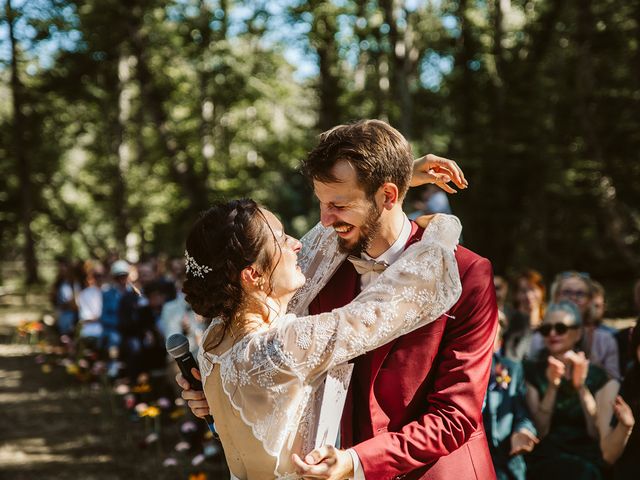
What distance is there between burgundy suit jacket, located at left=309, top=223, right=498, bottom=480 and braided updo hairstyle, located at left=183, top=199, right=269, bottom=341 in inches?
17.6

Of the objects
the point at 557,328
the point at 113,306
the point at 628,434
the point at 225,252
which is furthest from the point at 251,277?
the point at 113,306

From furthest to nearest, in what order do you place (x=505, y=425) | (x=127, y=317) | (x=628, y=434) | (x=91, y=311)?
(x=91, y=311)
(x=127, y=317)
(x=505, y=425)
(x=628, y=434)

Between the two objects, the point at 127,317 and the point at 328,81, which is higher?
the point at 328,81

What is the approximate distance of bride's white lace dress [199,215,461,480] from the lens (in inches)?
71.7

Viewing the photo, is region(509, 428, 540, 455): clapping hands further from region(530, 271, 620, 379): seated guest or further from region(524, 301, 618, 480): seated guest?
region(530, 271, 620, 379): seated guest

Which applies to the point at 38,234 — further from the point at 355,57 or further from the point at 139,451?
the point at 139,451

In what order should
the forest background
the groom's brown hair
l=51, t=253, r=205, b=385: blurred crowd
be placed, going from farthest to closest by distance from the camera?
the forest background < l=51, t=253, r=205, b=385: blurred crowd < the groom's brown hair

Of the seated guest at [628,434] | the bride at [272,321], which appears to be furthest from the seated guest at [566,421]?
the bride at [272,321]

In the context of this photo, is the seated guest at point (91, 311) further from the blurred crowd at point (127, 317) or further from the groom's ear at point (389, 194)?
the groom's ear at point (389, 194)

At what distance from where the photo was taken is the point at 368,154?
2.06 metres

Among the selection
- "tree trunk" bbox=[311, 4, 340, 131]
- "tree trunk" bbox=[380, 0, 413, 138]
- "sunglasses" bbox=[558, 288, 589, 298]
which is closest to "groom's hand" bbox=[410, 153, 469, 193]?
"sunglasses" bbox=[558, 288, 589, 298]

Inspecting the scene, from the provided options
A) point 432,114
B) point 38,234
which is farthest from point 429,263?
point 38,234

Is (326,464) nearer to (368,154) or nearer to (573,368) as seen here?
(368,154)

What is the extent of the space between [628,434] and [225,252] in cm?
259
